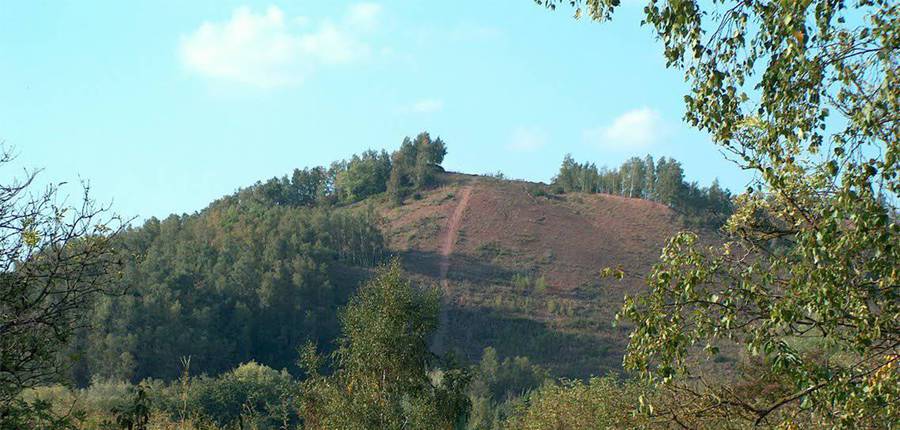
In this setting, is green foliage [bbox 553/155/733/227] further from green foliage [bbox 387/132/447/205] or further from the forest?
the forest

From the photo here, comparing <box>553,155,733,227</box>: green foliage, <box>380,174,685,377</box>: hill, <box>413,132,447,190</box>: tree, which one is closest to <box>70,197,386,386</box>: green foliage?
<box>380,174,685,377</box>: hill

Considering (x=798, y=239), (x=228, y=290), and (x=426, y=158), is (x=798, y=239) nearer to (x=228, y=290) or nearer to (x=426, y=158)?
(x=228, y=290)

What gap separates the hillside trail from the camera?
221ft

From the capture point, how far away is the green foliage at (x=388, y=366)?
19.1 m

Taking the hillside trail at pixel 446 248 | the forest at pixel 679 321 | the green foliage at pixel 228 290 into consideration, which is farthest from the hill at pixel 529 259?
the forest at pixel 679 321

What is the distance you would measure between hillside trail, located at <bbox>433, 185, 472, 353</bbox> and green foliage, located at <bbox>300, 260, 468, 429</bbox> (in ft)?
146

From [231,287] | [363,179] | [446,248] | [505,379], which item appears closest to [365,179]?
[363,179]

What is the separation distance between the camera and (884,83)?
504 cm

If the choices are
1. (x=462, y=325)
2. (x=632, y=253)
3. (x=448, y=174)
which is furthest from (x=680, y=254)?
(x=448, y=174)

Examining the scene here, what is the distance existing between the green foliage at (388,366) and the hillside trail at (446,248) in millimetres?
44395

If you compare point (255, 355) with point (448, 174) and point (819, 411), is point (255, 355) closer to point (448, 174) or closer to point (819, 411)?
point (448, 174)

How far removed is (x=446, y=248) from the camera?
3164 inches

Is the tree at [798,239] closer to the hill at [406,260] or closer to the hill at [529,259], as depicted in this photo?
the hill at [406,260]

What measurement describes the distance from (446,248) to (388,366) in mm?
60775
